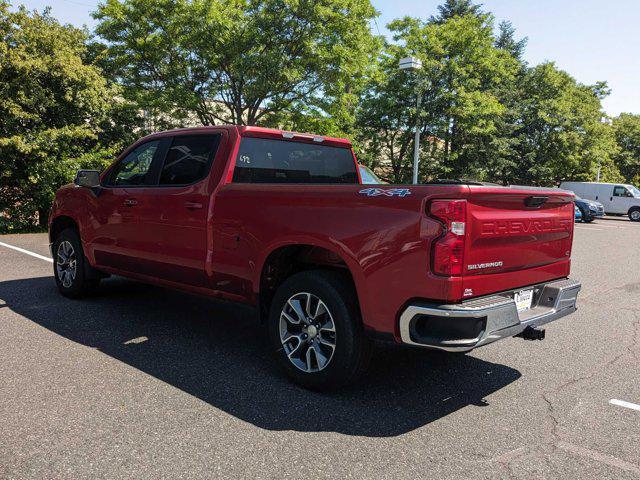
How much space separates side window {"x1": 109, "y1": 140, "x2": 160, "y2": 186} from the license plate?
3558mm

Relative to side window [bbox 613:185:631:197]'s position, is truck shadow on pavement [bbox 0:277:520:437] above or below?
below

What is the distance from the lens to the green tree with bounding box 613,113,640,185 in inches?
1964

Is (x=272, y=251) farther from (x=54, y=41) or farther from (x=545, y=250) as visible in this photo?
(x=54, y=41)

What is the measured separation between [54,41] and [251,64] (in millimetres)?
5199

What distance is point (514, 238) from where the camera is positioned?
11.3 feet

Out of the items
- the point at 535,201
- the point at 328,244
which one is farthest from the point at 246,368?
the point at 535,201

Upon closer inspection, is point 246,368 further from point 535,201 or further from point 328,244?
point 535,201

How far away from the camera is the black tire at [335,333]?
11.3 ft

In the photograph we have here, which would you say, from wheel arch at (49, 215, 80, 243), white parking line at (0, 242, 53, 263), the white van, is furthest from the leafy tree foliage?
wheel arch at (49, 215, 80, 243)

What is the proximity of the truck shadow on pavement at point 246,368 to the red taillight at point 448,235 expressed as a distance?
1026 millimetres

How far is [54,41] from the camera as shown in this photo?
13000 millimetres

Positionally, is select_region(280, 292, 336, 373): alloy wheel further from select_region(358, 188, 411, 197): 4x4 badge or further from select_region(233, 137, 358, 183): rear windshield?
select_region(233, 137, 358, 183): rear windshield

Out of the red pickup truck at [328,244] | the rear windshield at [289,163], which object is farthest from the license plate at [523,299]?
the rear windshield at [289,163]

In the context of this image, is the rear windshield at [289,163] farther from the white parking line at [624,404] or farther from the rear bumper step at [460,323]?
the white parking line at [624,404]
